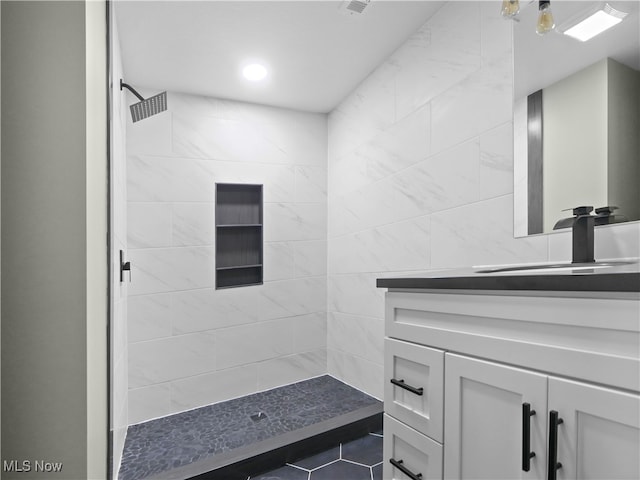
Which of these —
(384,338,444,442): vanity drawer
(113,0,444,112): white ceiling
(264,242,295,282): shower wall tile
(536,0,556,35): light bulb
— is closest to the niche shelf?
(264,242,295,282): shower wall tile

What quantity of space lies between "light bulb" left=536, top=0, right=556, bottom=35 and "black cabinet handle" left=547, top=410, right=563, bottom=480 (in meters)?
1.36

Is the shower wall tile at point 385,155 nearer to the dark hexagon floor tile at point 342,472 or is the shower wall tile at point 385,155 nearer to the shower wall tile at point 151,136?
the shower wall tile at point 151,136

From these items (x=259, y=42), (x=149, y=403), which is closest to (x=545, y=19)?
(x=259, y=42)

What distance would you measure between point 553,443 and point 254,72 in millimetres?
2451

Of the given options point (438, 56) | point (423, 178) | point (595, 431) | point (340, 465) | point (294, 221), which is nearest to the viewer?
point (595, 431)

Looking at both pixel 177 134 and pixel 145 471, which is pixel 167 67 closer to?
pixel 177 134

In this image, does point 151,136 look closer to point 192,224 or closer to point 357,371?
point 192,224

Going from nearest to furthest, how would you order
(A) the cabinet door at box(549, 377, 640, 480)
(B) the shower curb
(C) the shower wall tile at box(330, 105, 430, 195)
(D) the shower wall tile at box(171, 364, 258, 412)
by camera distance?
1. (A) the cabinet door at box(549, 377, 640, 480)
2. (B) the shower curb
3. (C) the shower wall tile at box(330, 105, 430, 195)
4. (D) the shower wall tile at box(171, 364, 258, 412)

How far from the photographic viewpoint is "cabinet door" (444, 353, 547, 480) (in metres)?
0.76

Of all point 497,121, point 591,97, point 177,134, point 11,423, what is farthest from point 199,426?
point 591,97

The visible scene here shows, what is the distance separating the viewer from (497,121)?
1.56 meters

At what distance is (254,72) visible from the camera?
7.90ft

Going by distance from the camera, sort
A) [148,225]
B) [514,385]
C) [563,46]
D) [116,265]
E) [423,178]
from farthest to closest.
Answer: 1. [148,225]
2. [423,178]
3. [116,265]
4. [563,46]
5. [514,385]

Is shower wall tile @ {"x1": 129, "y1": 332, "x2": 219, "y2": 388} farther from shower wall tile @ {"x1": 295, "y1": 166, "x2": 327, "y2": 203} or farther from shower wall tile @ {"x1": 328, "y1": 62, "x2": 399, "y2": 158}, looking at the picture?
shower wall tile @ {"x1": 328, "y1": 62, "x2": 399, "y2": 158}
